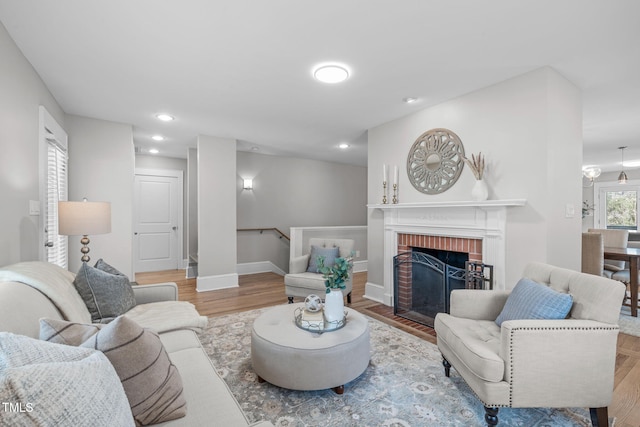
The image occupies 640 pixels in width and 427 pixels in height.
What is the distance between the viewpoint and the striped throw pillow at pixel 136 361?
1.00 meters

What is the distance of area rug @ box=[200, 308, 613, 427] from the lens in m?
1.76

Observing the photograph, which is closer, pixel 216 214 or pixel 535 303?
pixel 535 303

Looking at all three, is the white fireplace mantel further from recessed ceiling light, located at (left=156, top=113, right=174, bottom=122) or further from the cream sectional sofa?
recessed ceiling light, located at (left=156, top=113, right=174, bottom=122)

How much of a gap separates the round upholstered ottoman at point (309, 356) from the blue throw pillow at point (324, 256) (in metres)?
1.90

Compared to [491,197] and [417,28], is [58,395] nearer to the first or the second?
[417,28]

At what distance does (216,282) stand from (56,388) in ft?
14.5

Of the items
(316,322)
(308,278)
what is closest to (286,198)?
(308,278)

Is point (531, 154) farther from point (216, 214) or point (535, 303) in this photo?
point (216, 214)

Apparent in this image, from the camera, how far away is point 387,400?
195 cm

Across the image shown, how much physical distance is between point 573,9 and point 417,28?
0.89 metres

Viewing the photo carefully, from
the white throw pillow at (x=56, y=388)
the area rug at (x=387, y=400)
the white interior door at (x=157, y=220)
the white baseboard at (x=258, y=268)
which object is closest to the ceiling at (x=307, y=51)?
the white throw pillow at (x=56, y=388)

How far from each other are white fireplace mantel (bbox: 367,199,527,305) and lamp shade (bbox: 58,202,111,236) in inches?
121

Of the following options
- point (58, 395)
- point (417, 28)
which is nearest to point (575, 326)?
point (417, 28)

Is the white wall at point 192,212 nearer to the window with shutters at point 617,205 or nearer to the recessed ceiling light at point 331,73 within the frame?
the recessed ceiling light at point 331,73
